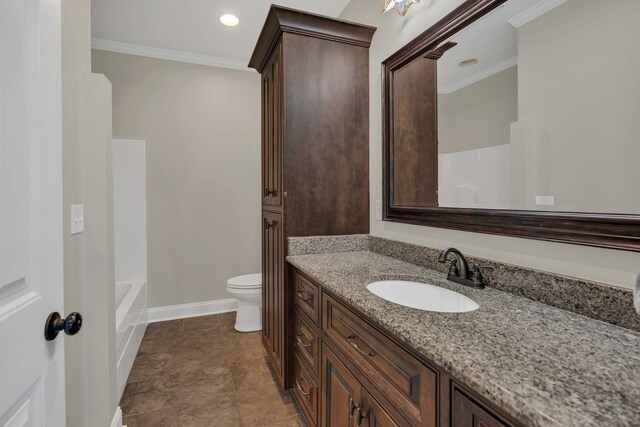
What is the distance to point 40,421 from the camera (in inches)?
26.5

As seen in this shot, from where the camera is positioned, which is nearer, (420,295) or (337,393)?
(337,393)

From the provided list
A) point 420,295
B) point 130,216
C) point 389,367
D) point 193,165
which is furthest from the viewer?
point 193,165

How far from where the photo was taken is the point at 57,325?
0.73 metres

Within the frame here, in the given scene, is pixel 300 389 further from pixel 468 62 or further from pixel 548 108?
pixel 468 62

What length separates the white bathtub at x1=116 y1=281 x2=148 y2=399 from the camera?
1880 mm

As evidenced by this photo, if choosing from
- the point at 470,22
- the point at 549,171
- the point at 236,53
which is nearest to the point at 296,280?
the point at 549,171

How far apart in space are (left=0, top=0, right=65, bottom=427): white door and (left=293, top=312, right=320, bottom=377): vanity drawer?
2.96ft

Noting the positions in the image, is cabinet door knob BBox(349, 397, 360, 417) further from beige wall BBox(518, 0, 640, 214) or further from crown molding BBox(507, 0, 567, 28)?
crown molding BBox(507, 0, 567, 28)

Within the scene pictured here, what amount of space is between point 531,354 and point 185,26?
10.3 ft

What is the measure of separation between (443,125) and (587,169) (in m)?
0.67

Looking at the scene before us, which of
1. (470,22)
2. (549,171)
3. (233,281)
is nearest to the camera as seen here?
(549,171)

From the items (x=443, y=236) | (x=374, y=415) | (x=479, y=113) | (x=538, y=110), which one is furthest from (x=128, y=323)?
(x=538, y=110)

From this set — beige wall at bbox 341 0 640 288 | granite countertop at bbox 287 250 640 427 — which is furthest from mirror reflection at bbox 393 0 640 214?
granite countertop at bbox 287 250 640 427

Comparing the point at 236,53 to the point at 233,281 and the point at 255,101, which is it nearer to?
the point at 255,101
